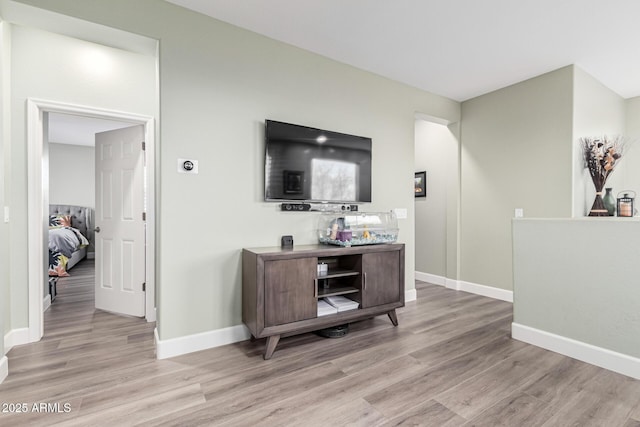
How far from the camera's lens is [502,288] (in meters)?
3.74

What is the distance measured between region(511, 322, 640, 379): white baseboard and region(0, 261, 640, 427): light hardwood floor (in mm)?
66

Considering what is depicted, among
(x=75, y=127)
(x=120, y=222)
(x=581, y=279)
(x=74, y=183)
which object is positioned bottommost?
(x=581, y=279)

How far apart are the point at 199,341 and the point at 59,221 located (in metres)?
5.83

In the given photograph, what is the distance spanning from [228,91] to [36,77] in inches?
64.1

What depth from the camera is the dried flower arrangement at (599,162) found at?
2971 mm

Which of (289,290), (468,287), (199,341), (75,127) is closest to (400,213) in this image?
(468,287)

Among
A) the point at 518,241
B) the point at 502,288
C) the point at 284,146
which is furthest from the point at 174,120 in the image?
the point at 502,288

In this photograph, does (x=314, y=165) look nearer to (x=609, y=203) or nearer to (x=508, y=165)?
(x=508, y=165)

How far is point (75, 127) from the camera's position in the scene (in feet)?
17.9

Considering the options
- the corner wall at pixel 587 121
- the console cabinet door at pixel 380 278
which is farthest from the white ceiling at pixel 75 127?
the corner wall at pixel 587 121

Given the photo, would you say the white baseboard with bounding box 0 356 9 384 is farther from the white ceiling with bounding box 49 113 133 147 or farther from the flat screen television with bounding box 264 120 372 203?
the white ceiling with bounding box 49 113 133 147

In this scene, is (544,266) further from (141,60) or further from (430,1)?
(141,60)

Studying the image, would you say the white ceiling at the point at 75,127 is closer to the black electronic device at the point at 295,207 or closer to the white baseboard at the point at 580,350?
the black electronic device at the point at 295,207

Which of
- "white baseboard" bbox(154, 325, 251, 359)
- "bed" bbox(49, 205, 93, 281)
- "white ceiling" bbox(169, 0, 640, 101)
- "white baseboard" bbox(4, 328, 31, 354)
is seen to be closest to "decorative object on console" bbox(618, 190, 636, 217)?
"white ceiling" bbox(169, 0, 640, 101)
